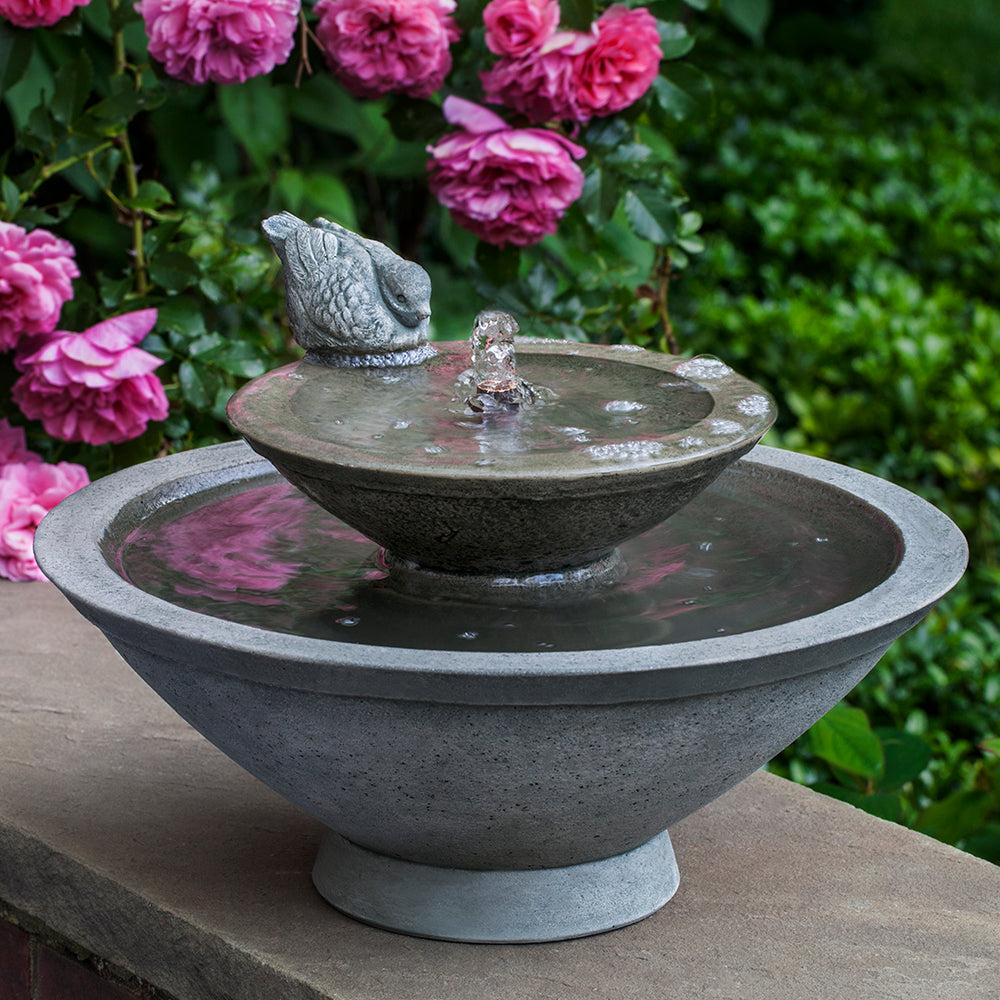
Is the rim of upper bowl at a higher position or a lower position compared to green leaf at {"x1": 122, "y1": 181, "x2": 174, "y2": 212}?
higher

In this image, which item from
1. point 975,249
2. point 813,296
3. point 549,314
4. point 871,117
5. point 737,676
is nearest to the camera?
point 737,676

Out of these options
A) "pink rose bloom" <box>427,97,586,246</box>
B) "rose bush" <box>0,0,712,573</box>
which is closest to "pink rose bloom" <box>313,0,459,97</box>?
"rose bush" <box>0,0,712,573</box>

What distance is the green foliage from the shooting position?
2641mm

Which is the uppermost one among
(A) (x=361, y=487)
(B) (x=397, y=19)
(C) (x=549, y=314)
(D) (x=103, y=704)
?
(B) (x=397, y=19)

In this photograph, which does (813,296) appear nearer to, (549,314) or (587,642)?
(549,314)

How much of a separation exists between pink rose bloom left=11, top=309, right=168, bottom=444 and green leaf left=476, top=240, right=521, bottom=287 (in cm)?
76

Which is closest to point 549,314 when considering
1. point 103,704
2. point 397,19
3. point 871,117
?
point 397,19

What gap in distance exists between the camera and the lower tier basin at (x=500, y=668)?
1.26 metres

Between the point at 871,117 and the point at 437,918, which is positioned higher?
the point at 871,117

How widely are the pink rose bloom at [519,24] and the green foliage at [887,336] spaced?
1308 millimetres

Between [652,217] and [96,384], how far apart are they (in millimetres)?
1129

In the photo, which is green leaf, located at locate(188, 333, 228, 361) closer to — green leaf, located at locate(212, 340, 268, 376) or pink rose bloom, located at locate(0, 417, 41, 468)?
green leaf, located at locate(212, 340, 268, 376)

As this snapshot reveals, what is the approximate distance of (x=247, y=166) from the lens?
3857mm

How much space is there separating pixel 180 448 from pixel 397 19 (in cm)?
94
